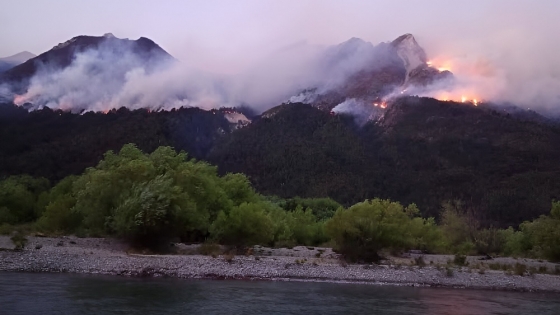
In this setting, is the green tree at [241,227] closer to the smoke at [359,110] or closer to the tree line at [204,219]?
the tree line at [204,219]

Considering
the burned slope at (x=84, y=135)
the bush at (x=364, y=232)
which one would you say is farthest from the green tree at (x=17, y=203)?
the bush at (x=364, y=232)

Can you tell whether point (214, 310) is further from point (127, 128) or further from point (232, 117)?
point (232, 117)

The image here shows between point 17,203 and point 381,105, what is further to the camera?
point 381,105

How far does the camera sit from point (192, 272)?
3716 centimetres

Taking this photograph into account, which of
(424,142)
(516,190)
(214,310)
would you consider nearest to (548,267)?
(214,310)

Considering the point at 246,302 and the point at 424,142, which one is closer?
the point at 246,302

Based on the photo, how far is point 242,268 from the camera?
3909 centimetres

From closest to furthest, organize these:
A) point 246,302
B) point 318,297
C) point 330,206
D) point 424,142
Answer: point 246,302 → point 318,297 → point 330,206 → point 424,142

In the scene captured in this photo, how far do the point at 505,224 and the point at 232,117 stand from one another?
11269 cm

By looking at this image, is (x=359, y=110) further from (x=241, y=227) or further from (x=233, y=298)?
(x=233, y=298)

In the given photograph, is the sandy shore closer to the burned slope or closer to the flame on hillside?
the burned slope

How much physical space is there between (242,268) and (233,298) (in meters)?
10.3

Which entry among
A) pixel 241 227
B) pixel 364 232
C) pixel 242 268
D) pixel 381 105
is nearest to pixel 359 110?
pixel 381 105

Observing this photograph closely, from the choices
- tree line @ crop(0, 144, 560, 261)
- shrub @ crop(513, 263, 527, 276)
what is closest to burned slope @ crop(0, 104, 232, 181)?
tree line @ crop(0, 144, 560, 261)
